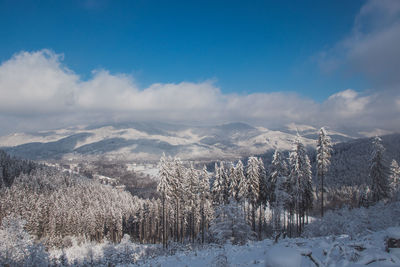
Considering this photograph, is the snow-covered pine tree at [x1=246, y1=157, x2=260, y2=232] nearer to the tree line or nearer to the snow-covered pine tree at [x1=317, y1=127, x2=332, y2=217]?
the tree line

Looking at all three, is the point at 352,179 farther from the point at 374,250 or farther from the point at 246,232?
the point at 374,250

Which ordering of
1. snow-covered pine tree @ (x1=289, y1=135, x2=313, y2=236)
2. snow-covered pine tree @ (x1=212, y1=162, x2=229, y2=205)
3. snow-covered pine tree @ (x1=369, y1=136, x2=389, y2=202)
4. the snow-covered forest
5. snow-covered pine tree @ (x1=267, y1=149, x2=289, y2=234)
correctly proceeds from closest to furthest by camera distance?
the snow-covered forest → snow-covered pine tree @ (x1=267, y1=149, x2=289, y2=234) → snow-covered pine tree @ (x1=289, y1=135, x2=313, y2=236) → snow-covered pine tree @ (x1=369, y1=136, x2=389, y2=202) → snow-covered pine tree @ (x1=212, y1=162, x2=229, y2=205)

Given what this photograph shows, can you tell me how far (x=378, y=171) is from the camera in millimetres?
33719

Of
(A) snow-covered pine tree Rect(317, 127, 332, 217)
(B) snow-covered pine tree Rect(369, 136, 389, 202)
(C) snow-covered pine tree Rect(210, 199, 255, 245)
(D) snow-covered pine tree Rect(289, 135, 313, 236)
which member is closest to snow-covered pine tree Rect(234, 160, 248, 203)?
(D) snow-covered pine tree Rect(289, 135, 313, 236)

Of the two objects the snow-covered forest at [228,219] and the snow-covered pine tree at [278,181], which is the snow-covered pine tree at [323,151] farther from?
the snow-covered pine tree at [278,181]

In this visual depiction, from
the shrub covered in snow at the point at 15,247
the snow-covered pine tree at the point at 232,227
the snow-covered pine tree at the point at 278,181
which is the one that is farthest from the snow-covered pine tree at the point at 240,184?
the shrub covered in snow at the point at 15,247

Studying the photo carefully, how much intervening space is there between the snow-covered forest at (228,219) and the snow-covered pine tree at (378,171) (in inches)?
4.8

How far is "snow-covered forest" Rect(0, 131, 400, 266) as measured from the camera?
9.44 metres

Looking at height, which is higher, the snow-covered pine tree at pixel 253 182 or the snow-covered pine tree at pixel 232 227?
the snow-covered pine tree at pixel 253 182

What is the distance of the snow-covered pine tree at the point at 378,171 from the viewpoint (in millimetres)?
33406

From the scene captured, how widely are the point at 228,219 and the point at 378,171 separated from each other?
2606cm

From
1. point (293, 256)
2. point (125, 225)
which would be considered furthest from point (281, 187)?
point (125, 225)

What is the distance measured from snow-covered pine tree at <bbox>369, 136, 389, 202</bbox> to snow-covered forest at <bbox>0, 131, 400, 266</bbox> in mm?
122

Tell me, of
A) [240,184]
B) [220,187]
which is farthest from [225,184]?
[240,184]
